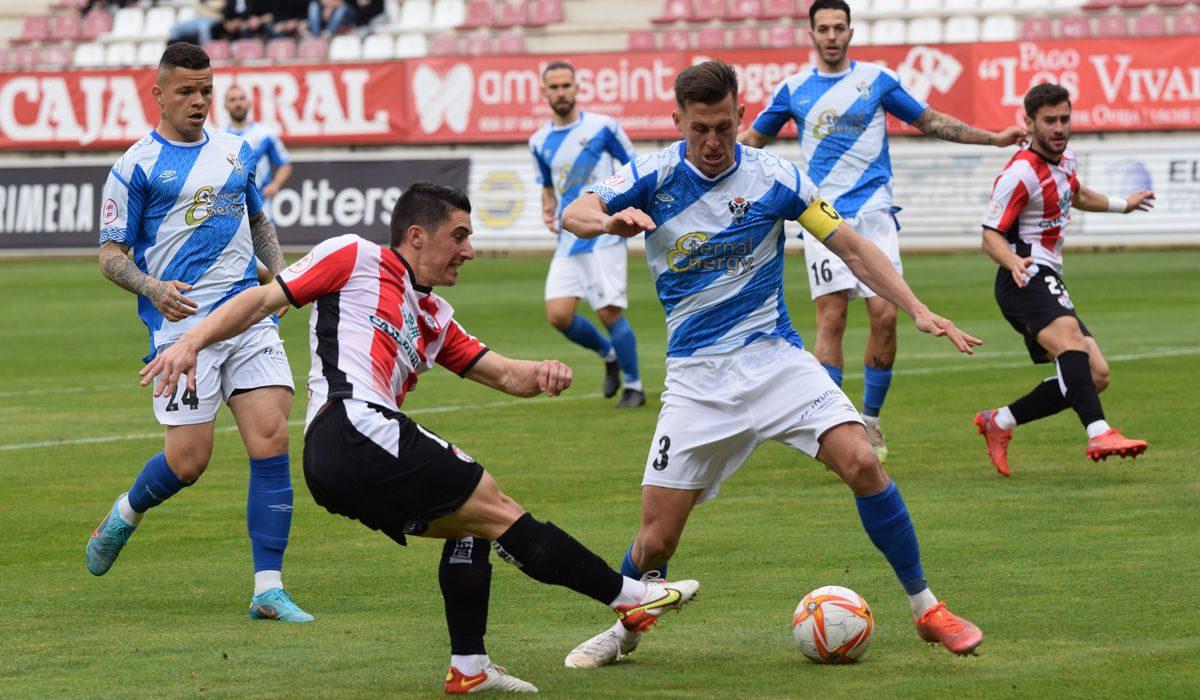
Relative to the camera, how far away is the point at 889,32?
31.2m

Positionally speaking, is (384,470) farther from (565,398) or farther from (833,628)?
(565,398)

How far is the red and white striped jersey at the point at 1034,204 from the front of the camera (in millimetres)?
9758

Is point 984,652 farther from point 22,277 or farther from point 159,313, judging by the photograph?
point 22,277

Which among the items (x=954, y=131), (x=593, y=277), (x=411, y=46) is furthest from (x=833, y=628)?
(x=411, y=46)

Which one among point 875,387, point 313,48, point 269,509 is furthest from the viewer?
point 313,48

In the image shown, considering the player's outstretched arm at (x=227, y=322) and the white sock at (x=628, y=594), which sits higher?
the player's outstretched arm at (x=227, y=322)

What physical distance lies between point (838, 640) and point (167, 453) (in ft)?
9.65

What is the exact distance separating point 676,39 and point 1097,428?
77.0 ft

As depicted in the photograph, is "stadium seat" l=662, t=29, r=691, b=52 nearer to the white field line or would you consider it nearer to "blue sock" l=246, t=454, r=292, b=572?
the white field line

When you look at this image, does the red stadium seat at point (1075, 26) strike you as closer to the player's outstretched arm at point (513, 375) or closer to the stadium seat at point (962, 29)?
the stadium seat at point (962, 29)

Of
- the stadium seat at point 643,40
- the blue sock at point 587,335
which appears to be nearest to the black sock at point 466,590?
the blue sock at point 587,335

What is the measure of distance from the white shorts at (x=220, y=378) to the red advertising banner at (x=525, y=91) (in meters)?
21.8

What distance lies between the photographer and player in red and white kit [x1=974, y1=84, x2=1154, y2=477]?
9.65 m

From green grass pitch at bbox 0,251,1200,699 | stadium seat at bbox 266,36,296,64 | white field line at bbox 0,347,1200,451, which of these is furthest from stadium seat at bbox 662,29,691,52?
green grass pitch at bbox 0,251,1200,699
